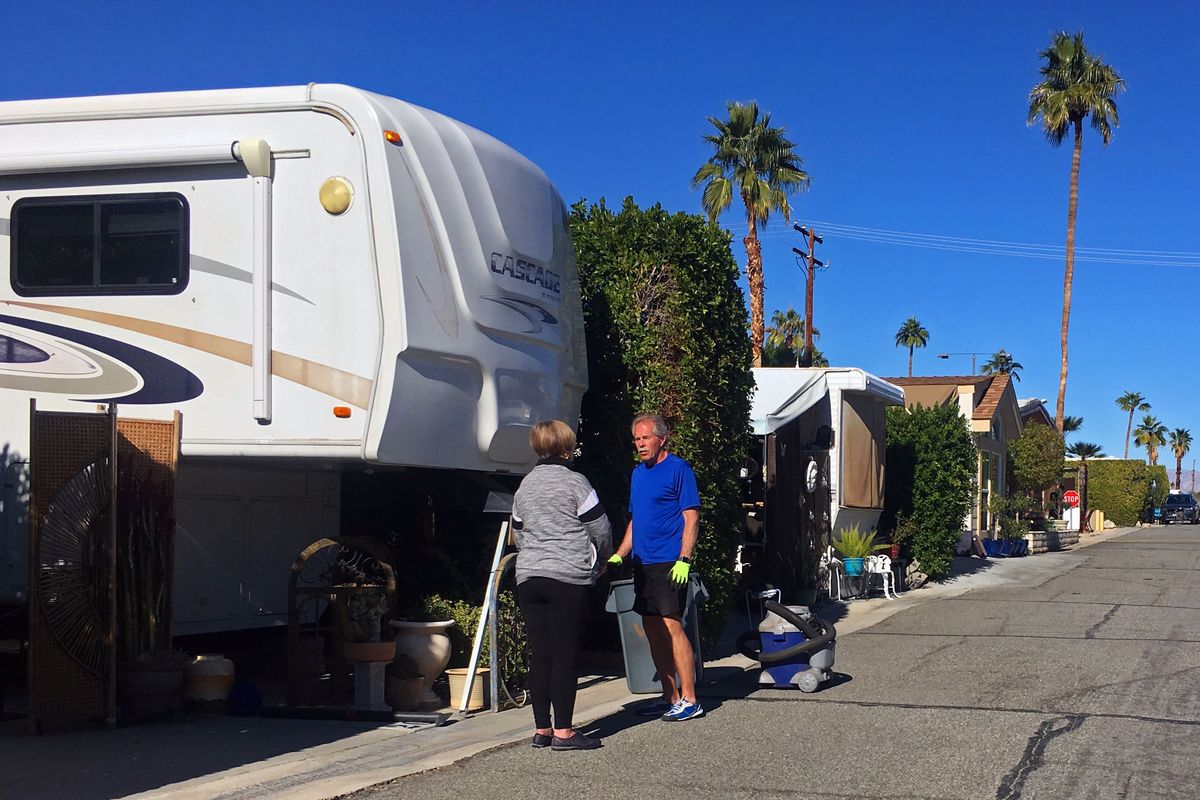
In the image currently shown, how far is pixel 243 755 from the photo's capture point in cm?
634

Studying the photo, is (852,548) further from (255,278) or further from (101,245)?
(101,245)

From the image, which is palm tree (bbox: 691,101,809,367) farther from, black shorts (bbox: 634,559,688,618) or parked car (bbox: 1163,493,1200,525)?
parked car (bbox: 1163,493,1200,525)

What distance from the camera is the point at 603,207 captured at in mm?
9953

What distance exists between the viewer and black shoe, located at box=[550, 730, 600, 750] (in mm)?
6414

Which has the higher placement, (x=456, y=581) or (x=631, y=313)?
(x=631, y=313)

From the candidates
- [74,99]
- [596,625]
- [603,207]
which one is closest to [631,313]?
[603,207]

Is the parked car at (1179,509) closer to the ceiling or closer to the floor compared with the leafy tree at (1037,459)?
closer to the floor

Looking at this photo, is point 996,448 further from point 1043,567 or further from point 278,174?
point 278,174

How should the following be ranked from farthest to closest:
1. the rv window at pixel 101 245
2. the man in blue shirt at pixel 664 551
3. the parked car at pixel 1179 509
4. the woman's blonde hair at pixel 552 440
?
the parked car at pixel 1179 509 → the rv window at pixel 101 245 → the man in blue shirt at pixel 664 551 → the woman's blonde hair at pixel 552 440

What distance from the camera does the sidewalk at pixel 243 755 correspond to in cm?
554

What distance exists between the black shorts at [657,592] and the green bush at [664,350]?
2.17 metres

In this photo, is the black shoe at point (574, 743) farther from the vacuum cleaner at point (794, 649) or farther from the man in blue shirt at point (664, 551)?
the vacuum cleaner at point (794, 649)

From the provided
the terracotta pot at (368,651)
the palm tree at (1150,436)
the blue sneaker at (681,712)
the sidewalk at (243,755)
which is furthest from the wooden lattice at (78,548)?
the palm tree at (1150,436)

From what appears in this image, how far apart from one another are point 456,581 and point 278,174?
305cm
